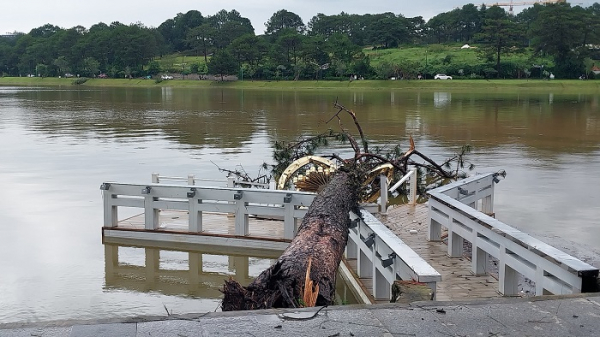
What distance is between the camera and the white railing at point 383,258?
6.28 m

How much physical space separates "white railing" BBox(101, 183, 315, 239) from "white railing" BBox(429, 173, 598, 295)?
225 centimetres

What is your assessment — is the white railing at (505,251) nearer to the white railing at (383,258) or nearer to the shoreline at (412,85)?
the white railing at (383,258)

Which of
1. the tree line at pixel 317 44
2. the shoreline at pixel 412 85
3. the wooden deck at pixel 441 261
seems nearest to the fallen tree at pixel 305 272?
the wooden deck at pixel 441 261

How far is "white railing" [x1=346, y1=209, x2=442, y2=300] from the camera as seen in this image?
6.28m

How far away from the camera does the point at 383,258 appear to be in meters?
7.77

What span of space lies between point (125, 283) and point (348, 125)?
89.1 feet

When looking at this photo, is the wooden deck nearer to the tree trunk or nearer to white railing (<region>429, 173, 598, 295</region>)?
white railing (<region>429, 173, 598, 295</region>)

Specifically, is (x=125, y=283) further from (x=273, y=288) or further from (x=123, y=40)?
(x=123, y=40)

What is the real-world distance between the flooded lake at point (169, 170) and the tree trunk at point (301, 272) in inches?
70.4

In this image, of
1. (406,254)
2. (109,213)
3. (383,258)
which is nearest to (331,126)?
(109,213)

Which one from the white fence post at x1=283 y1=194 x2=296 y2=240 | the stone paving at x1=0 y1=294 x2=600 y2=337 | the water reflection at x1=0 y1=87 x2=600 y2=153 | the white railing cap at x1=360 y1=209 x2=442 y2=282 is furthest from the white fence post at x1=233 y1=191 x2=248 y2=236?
the water reflection at x1=0 y1=87 x2=600 y2=153

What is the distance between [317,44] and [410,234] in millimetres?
98572

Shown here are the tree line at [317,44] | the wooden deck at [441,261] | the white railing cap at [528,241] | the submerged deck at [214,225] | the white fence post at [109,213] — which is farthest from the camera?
the tree line at [317,44]

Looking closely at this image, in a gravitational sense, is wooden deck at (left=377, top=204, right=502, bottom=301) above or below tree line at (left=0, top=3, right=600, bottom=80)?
below
